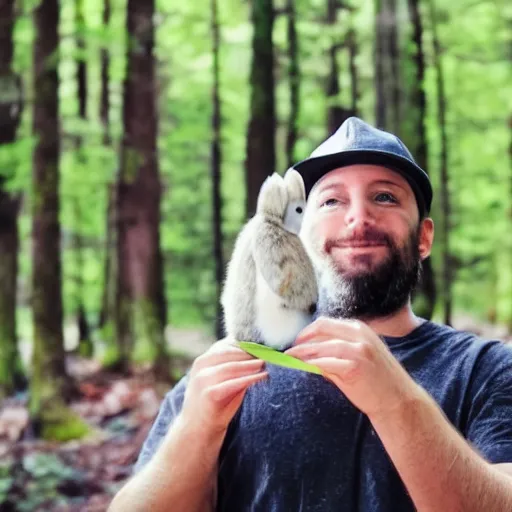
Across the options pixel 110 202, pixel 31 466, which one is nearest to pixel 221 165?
pixel 110 202

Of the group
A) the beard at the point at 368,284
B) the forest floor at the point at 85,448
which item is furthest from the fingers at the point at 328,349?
the forest floor at the point at 85,448

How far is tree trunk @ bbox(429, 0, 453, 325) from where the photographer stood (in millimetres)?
2344

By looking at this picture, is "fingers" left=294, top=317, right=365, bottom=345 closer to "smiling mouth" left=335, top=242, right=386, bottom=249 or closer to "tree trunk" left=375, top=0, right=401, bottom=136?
"smiling mouth" left=335, top=242, right=386, bottom=249

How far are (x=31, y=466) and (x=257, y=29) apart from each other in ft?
5.49

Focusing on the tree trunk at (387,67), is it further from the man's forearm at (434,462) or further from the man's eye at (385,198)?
the man's forearm at (434,462)

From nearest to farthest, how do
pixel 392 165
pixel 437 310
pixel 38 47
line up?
1. pixel 392 165
2. pixel 38 47
3. pixel 437 310

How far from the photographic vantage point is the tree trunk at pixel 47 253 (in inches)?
83.7

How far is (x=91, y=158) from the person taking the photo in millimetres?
2289

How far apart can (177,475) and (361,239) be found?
1.33 feet

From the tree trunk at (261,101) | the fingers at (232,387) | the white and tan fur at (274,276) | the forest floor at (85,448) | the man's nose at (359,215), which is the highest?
the tree trunk at (261,101)

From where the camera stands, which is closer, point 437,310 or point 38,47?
point 38,47

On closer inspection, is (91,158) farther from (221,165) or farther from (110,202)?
(221,165)

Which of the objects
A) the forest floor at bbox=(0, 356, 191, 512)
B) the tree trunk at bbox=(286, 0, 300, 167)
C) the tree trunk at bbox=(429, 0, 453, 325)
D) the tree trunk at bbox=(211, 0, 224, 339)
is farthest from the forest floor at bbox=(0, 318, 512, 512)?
the tree trunk at bbox=(429, 0, 453, 325)

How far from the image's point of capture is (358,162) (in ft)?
3.01
